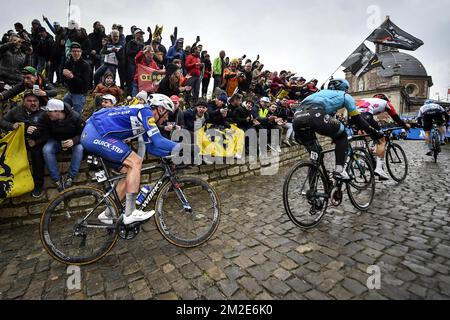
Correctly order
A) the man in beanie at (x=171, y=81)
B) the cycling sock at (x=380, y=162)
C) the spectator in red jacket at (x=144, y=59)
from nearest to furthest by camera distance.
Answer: the cycling sock at (x=380, y=162) → the man in beanie at (x=171, y=81) → the spectator in red jacket at (x=144, y=59)

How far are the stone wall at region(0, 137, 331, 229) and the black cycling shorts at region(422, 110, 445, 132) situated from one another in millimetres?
5138

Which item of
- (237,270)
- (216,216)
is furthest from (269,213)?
(237,270)

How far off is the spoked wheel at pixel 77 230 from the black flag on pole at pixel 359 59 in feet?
42.0

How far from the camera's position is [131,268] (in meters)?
3.04

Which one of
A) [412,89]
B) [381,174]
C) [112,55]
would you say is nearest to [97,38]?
[112,55]

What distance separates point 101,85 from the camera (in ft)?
22.7

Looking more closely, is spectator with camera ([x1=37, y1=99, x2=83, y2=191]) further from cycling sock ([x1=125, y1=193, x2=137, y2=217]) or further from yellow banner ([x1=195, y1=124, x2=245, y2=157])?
yellow banner ([x1=195, y1=124, x2=245, y2=157])

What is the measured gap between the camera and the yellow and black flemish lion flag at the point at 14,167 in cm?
407

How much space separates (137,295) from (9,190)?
326cm

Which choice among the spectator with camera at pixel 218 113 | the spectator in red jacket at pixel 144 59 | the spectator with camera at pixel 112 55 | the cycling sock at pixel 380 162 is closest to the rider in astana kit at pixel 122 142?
the spectator with camera at pixel 218 113

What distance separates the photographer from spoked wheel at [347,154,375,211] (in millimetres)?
4629

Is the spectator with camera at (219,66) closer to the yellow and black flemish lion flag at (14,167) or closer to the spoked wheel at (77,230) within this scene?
the yellow and black flemish lion flag at (14,167)

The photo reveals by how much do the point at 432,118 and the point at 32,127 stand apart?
12.1 metres
